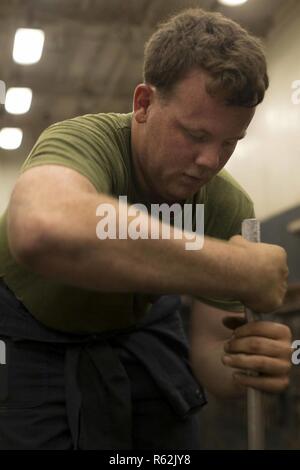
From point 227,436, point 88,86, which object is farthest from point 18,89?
point 227,436

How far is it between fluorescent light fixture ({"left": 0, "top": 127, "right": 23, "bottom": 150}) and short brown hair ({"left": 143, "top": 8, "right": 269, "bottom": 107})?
2.91m

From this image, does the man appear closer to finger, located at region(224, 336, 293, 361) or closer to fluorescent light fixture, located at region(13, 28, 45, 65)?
finger, located at region(224, 336, 293, 361)

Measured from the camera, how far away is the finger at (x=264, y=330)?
0.75 meters

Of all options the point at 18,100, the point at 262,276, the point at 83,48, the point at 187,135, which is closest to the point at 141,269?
the point at 262,276

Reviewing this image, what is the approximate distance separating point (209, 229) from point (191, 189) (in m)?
0.13

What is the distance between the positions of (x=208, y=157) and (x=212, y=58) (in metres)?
0.12

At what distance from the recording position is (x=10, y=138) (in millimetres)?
3781

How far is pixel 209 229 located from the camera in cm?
96

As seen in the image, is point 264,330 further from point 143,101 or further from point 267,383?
point 143,101

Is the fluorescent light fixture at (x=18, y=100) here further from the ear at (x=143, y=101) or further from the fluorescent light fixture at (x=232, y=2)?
the ear at (x=143, y=101)

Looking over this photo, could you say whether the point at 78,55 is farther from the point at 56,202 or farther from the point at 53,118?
the point at 56,202

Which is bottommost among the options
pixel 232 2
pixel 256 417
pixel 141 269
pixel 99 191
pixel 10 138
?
pixel 256 417

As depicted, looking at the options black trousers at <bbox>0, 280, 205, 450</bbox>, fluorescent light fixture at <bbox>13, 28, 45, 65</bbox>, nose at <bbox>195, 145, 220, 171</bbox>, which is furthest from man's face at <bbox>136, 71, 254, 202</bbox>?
fluorescent light fixture at <bbox>13, 28, 45, 65</bbox>

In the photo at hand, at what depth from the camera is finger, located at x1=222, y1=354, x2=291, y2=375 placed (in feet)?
2.44
